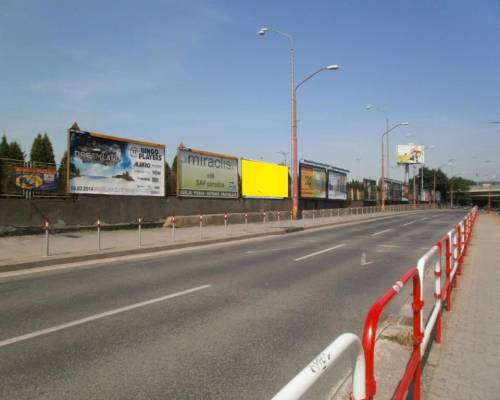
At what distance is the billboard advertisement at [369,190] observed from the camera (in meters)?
57.7

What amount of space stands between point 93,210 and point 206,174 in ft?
28.9

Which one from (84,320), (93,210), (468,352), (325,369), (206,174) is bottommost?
(468,352)

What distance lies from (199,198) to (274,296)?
1743cm

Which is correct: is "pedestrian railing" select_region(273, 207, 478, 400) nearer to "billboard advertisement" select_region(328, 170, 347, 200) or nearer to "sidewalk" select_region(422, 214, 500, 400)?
"sidewalk" select_region(422, 214, 500, 400)

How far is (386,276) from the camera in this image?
9.53 metres

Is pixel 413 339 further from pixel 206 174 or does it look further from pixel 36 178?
pixel 206 174

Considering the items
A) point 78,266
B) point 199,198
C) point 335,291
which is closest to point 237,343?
point 335,291

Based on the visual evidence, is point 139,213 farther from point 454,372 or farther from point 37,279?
point 454,372

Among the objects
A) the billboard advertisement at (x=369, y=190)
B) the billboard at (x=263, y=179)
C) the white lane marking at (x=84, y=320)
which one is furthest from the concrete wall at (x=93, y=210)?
the billboard advertisement at (x=369, y=190)

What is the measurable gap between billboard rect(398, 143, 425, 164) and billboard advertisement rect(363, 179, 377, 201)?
4435cm

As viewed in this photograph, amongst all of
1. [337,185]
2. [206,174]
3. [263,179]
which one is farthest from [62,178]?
[337,185]

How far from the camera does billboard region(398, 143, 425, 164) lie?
9994 cm

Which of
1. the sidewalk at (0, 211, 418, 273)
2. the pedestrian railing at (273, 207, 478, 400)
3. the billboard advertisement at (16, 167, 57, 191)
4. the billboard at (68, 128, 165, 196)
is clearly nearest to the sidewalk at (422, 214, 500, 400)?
the pedestrian railing at (273, 207, 478, 400)

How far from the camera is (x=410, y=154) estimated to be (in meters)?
101
